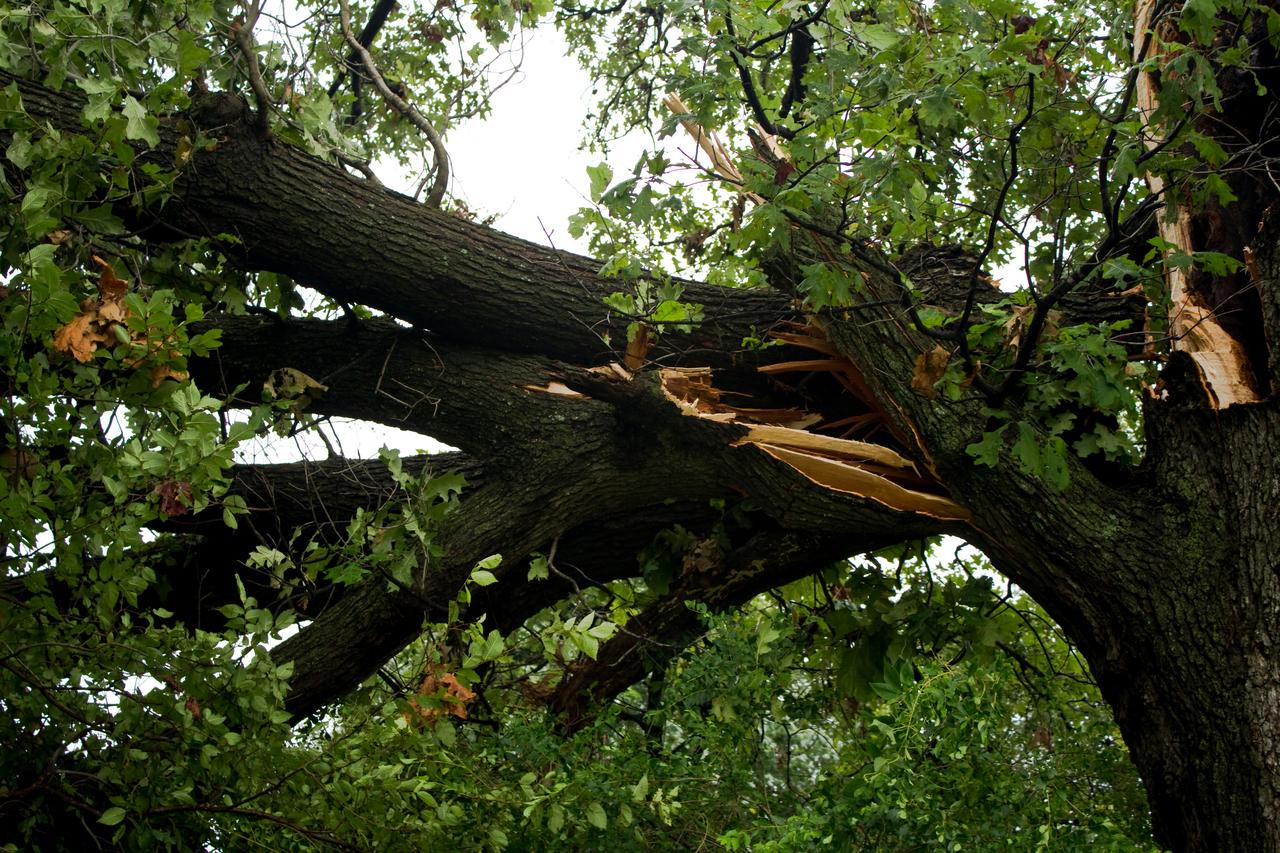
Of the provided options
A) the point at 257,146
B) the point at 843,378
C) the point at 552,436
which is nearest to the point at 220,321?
the point at 257,146

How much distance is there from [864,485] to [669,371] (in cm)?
87

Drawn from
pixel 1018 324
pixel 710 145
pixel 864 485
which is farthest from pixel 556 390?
pixel 1018 324

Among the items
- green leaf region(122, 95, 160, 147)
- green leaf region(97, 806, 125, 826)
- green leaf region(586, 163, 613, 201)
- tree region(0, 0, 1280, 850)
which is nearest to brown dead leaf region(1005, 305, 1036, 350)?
tree region(0, 0, 1280, 850)

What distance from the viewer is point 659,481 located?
471 centimetres

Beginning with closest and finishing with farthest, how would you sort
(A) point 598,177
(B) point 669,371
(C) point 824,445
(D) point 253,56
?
(A) point 598,177 → (D) point 253,56 → (C) point 824,445 → (B) point 669,371

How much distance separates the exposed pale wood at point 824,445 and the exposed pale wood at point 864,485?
28 millimetres

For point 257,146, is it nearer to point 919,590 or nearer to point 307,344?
point 307,344

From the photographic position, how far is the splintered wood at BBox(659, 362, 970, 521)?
13.4 ft

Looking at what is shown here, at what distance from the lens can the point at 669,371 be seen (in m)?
4.47

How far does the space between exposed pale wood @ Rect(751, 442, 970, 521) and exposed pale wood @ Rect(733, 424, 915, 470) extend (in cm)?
3

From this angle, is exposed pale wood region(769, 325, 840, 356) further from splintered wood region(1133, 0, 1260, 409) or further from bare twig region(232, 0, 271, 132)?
bare twig region(232, 0, 271, 132)

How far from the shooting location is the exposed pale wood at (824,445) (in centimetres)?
415

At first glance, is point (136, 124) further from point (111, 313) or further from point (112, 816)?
point (112, 816)

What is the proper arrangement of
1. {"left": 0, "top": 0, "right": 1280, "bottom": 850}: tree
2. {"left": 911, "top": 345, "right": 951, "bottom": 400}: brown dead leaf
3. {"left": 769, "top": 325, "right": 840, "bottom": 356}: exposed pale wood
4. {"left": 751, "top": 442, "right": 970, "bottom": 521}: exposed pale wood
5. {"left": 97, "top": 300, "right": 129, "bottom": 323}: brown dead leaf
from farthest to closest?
{"left": 769, "top": 325, "right": 840, "bottom": 356}: exposed pale wood → {"left": 751, "top": 442, "right": 970, "bottom": 521}: exposed pale wood → {"left": 911, "top": 345, "right": 951, "bottom": 400}: brown dead leaf → {"left": 97, "top": 300, "right": 129, "bottom": 323}: brown dead leaf → {"left": 0, "top": 0, "right": 1280, "bottom": 850}: tree
